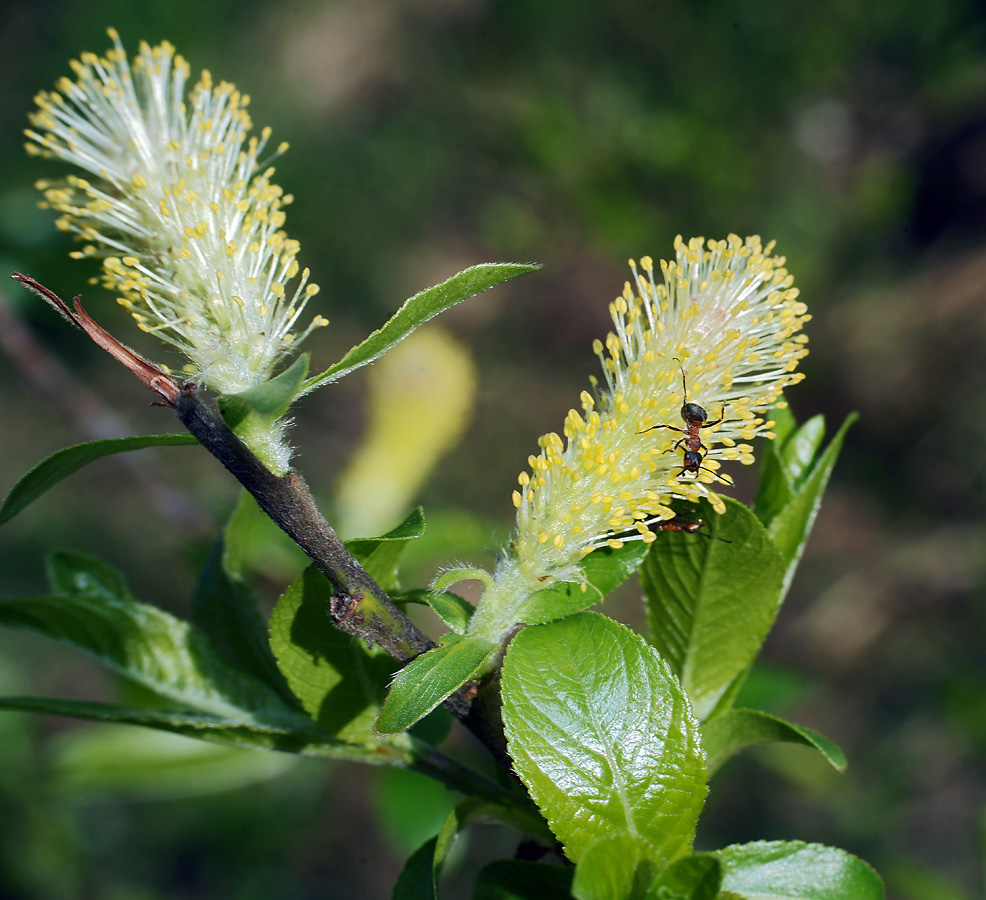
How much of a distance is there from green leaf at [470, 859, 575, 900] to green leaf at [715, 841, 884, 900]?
0.18 meters

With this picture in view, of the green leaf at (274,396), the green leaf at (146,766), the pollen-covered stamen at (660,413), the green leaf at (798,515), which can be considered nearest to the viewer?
the green leaf at (274,396)

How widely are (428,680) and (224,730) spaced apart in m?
0.32

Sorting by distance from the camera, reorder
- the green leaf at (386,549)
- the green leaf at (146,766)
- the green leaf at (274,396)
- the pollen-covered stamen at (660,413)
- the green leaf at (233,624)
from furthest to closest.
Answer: the green leaf at (146,766)
the green leaf at (233,624)
the pollen-covered stamen at (660,413)
the green leaf at (386,549)
the green leaf at (274,396)

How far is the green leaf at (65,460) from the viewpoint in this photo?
2.48 ft

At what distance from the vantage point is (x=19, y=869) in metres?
3.05

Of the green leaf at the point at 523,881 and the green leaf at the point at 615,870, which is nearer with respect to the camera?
the green leaf at the point at 615,870

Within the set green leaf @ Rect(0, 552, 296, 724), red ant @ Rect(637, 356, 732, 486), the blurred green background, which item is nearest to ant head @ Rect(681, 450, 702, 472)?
red ant @ Rect(637, 356, 732, 486)

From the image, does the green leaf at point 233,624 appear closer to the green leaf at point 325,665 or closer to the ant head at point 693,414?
the green leaf at point 325,665

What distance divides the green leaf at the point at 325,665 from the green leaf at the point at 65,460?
216 millimetres

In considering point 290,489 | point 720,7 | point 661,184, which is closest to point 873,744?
point 661,184

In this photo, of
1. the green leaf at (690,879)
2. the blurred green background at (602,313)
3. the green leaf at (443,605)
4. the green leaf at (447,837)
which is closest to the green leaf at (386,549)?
the green leaf at (443,605)

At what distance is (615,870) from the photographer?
76 centimetres

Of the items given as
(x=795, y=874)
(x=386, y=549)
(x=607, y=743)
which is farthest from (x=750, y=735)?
(x=386, y=549)

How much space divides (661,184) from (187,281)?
4598 mm
